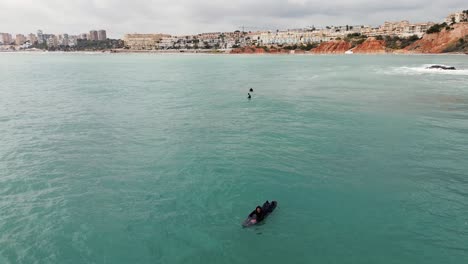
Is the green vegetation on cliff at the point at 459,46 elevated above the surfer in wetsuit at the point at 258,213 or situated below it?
above

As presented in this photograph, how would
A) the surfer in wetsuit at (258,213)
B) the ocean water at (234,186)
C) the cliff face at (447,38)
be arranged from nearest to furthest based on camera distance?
the ocean water at (234,186), the surfer in wetsuit at (258,213), the cliff face at (447,38)

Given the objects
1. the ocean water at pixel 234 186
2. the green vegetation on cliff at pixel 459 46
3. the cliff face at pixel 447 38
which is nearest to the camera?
the ocean water at pixel 234 186

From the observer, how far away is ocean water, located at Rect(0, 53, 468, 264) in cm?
1390

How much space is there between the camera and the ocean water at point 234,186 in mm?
13898

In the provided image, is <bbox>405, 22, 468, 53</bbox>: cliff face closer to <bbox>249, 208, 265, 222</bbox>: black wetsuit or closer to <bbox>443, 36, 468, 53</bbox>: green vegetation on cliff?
<bbox>443, 36, 468, 53</bbox>: green vegetation on cliff

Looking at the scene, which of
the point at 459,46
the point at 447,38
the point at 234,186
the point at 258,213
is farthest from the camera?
the point at 447,38

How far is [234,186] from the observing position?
19.2 metres

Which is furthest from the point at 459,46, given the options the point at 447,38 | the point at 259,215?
the point at 259,215

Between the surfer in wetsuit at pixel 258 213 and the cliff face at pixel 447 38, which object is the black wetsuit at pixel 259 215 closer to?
the surfer in wetsuit at pixel 258 213

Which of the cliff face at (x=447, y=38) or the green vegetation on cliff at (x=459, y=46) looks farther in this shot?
the cliff face at (x=447, y=38)

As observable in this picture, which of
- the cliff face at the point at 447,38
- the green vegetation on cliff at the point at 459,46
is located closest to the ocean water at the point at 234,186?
the green vegetation on cliff at the point at 459,46

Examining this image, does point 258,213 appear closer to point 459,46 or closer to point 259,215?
point 259,215

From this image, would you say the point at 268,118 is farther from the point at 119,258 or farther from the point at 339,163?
the point at 119,258

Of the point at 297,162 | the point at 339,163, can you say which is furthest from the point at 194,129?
the point at 339,163
